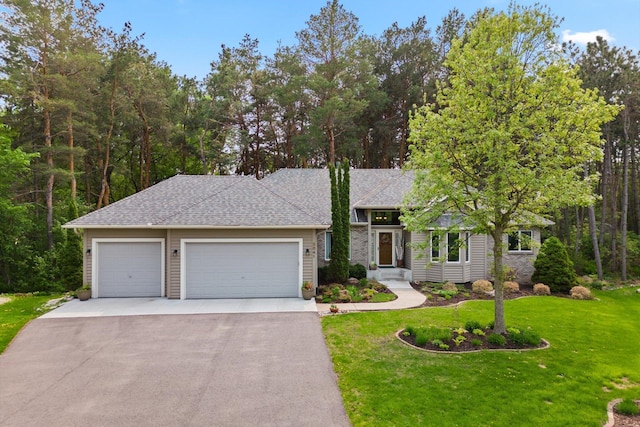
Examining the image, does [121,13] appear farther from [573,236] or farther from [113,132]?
[573,236]

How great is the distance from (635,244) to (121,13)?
3465 cm

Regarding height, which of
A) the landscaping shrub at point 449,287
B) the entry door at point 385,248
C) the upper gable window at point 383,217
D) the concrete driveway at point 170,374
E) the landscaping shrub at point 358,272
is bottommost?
the concrete driveway at point 170,374

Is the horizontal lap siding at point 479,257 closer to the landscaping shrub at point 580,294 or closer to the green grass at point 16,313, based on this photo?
the landscaping shrub at point 580,294

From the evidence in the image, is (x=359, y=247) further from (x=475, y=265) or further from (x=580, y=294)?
(x=580, y=294)

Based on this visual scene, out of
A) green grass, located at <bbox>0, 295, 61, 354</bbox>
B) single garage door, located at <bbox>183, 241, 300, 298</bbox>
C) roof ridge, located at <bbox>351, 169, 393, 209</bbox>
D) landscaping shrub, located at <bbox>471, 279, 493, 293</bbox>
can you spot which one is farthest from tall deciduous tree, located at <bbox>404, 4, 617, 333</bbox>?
green grass, located at <bbox>0, 295, 61, 354</bbox>

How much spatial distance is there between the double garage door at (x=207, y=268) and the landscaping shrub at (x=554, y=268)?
10.7 m

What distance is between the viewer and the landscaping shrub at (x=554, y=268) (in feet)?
48.4

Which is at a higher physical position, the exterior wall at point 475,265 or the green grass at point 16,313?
the exterior wall at point 475,265

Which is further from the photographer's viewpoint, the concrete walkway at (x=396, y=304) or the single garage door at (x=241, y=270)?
the single garage door at (x=241, y=270)

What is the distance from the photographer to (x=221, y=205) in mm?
13727

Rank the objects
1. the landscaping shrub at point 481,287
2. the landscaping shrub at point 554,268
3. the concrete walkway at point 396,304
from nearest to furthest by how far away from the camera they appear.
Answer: the concrete walkway at point 396,304 < the landscaping shrub at point 481,287 < the landscaping shrub at point 554,268

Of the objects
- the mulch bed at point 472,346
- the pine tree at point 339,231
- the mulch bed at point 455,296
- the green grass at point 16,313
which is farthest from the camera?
the pine tree at point 339,231

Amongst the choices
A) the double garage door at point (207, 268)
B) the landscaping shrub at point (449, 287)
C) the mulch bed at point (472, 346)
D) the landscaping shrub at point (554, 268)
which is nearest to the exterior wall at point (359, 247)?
the landscaping shrub at point (449, 287)

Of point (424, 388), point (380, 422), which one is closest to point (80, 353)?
point (380, 422)
